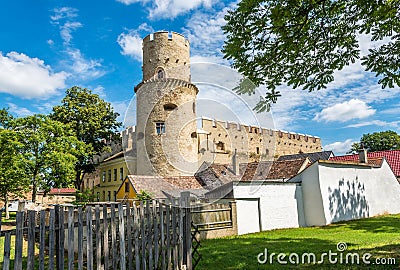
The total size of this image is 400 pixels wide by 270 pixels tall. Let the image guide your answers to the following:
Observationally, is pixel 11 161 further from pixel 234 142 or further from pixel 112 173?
pixel 234 142

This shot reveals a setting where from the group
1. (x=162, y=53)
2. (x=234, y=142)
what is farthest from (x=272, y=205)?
(x=162, y=53)

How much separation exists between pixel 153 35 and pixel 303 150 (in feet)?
97.7

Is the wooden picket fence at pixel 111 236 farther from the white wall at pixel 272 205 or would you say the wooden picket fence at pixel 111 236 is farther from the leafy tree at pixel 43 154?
the leafy tree at pixel 43 154

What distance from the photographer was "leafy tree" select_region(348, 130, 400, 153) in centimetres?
5328

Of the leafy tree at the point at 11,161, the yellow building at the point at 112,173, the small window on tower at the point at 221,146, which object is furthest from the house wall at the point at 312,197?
the leafy tree at the point at 11,161

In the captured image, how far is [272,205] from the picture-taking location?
50.8 ft

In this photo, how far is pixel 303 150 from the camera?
4638cm

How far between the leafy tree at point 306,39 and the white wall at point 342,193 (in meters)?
10.7

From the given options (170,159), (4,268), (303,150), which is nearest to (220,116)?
(4,268)

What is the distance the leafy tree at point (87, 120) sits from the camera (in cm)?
2736

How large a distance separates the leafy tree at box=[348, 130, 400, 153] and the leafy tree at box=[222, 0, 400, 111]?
51966mm

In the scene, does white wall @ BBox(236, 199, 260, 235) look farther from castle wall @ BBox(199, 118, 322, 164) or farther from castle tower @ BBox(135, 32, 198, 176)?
castle tower @ BBox(135, 32, 198, 176)

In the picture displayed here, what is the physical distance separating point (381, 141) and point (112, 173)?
4659 centimetres

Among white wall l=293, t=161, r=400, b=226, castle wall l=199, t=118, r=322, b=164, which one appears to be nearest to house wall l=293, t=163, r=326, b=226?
white wall l=293, t=161, r=400, b=226
